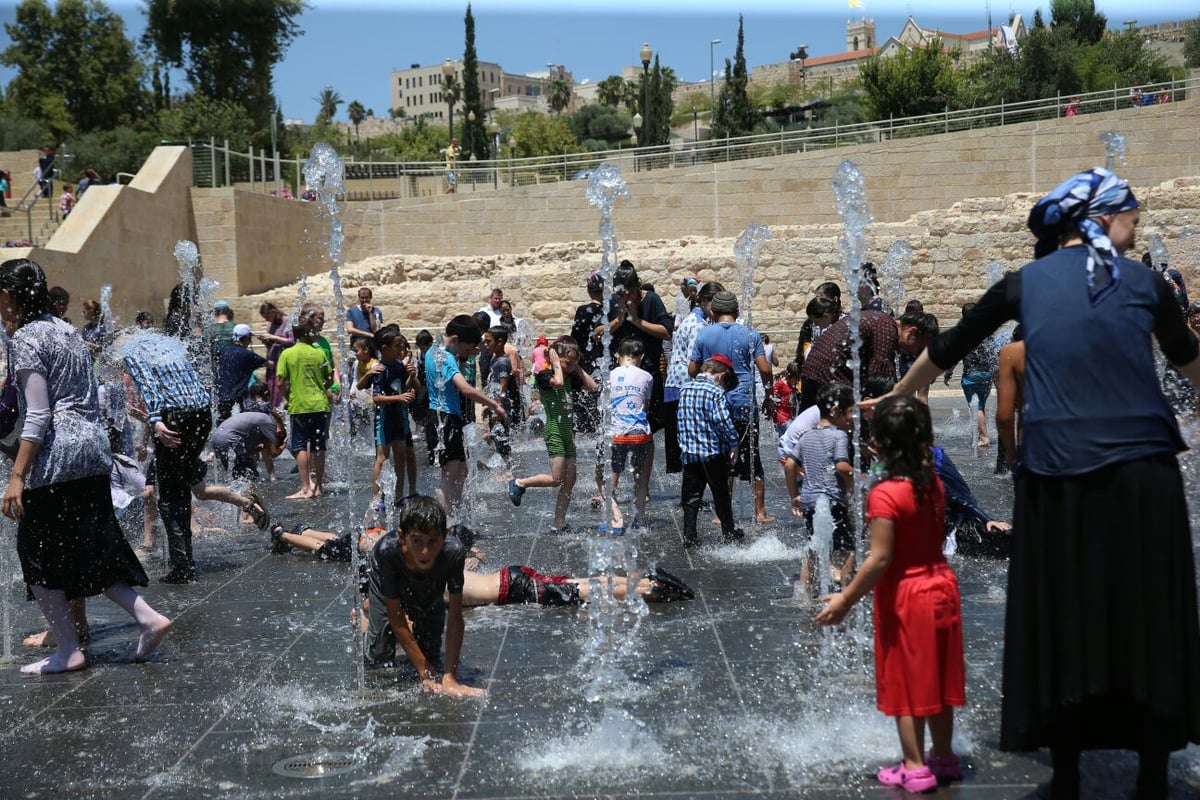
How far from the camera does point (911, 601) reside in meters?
3.59

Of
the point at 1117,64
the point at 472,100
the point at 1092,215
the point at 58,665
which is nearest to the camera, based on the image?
the point at 1092,215

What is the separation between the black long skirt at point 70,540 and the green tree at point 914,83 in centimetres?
5542

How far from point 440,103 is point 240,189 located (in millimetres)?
147537

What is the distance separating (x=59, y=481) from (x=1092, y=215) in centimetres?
418

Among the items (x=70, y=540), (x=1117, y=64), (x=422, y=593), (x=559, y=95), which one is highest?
(x=559, y=95)

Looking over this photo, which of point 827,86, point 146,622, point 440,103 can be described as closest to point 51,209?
point 146,622

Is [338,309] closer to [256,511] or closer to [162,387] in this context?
[162,387]

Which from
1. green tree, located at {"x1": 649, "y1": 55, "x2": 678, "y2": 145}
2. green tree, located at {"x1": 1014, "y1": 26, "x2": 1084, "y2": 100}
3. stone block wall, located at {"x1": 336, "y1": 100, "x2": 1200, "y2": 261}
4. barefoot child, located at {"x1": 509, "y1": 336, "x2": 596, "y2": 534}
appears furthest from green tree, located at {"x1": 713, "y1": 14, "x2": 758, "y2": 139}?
barefoot child, located at {"x1": 509, "y1": 336, "x2": 596, "y2": 534}

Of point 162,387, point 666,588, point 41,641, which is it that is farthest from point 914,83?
point 41,641

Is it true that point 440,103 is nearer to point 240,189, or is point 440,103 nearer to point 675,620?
point 240,189

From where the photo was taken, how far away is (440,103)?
171250 millimetres

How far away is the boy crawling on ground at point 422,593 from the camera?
464 cm

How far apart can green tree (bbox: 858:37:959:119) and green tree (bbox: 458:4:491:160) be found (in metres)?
19.0

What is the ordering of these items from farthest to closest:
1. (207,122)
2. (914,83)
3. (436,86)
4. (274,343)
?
1. (436,86)
2. (914,83)
3. (207,122)
4. (274,343)
